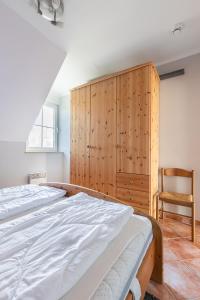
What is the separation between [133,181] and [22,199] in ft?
4.54

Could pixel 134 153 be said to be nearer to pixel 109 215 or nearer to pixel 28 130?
pixel 109 215

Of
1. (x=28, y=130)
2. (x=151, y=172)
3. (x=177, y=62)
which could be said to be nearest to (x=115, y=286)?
(x=151, y=172)

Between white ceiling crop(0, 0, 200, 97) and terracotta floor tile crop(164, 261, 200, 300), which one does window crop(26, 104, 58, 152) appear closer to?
white ceiling crop(0, 0, 200, 97)

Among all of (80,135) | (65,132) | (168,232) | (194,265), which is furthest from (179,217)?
(65,132)

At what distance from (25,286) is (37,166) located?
9.04 feet

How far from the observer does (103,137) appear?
8.38ft

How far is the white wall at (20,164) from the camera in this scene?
2.62m

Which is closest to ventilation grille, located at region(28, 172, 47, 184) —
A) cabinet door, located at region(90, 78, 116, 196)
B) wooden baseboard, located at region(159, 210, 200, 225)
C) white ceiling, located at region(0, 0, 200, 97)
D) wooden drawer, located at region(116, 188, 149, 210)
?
cabinet door, located at region(90, 78, 116, 196)

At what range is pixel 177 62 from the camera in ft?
8.38

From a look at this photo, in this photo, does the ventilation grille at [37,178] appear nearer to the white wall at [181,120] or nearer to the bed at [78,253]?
the bed at [78,253]

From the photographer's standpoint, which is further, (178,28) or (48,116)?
(48,116)

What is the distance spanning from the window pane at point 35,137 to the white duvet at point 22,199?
155cm

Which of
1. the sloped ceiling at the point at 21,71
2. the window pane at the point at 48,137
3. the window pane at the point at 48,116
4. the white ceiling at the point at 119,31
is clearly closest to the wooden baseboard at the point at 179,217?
the white ceiling at the point at 119,31

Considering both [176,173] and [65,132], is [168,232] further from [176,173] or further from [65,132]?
[65,132]
